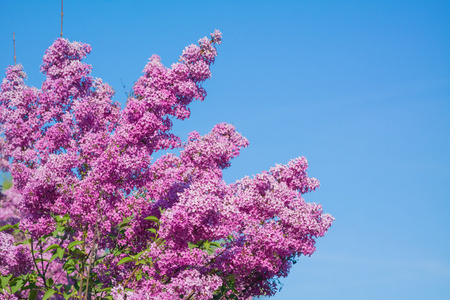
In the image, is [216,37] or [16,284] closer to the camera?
[16,284]

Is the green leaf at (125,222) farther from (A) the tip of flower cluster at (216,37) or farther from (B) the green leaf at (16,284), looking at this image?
(A) the tip of flower cluster at (216,37)

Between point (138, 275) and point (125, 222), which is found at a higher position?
point (125, 222)

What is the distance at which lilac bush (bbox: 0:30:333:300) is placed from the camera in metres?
9.04

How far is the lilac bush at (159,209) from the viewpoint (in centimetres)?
904

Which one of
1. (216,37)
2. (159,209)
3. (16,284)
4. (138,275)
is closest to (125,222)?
(159,209)

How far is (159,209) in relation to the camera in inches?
415

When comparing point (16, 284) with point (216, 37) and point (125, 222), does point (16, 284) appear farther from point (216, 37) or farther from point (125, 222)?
point (216, 37)

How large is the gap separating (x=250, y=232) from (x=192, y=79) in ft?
13.1

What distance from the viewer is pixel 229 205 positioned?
9.16 metres

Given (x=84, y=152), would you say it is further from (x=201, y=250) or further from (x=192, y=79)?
(x=201, y=250)

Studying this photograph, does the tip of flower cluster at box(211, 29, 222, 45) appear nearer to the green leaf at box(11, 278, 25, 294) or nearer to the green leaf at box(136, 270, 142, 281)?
the green leaf at box(136, 270, 142, 281)

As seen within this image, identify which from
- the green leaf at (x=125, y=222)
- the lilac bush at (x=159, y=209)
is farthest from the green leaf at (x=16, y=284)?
the green leaf at (x=125, y=222)

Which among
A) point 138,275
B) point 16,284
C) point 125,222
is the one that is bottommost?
point 16,284

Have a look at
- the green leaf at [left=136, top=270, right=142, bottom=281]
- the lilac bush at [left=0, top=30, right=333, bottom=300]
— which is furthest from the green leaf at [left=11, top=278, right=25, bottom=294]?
the green leaf at [left=136, top=270, right=142, bottom=281]
